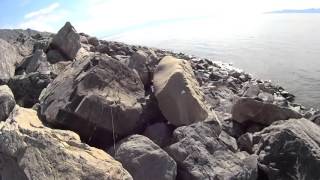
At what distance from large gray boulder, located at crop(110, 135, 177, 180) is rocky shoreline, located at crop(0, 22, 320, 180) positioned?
0.06 ft

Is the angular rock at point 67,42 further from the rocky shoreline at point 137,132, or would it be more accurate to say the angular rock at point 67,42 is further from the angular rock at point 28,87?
the angular rock at point 28,87

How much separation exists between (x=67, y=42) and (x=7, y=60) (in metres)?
2.00

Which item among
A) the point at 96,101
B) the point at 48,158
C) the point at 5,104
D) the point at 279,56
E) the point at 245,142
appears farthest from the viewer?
the point at 279,56

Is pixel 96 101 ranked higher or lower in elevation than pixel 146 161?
higher

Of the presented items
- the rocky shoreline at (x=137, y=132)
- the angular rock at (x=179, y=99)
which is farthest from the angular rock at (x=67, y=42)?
the angular rock at (x=179, y=99)

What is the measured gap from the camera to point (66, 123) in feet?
30.0

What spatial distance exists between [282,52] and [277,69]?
5.53m

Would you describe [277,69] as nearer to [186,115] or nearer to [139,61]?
[139,61]

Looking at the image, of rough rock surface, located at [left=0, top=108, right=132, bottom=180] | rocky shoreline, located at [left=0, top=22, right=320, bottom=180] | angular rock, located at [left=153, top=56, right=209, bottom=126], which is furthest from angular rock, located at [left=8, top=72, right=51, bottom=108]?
rough rock surface, located at [left=0, top=108, right=132, bottom=180]

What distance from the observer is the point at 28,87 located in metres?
11.7

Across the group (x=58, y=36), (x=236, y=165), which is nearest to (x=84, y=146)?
(x=236, y=165)

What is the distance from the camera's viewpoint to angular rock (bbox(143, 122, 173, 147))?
967cm

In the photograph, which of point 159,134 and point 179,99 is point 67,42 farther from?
point 159,134

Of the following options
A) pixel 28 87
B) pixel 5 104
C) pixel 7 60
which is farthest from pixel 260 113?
pixel 7 60
